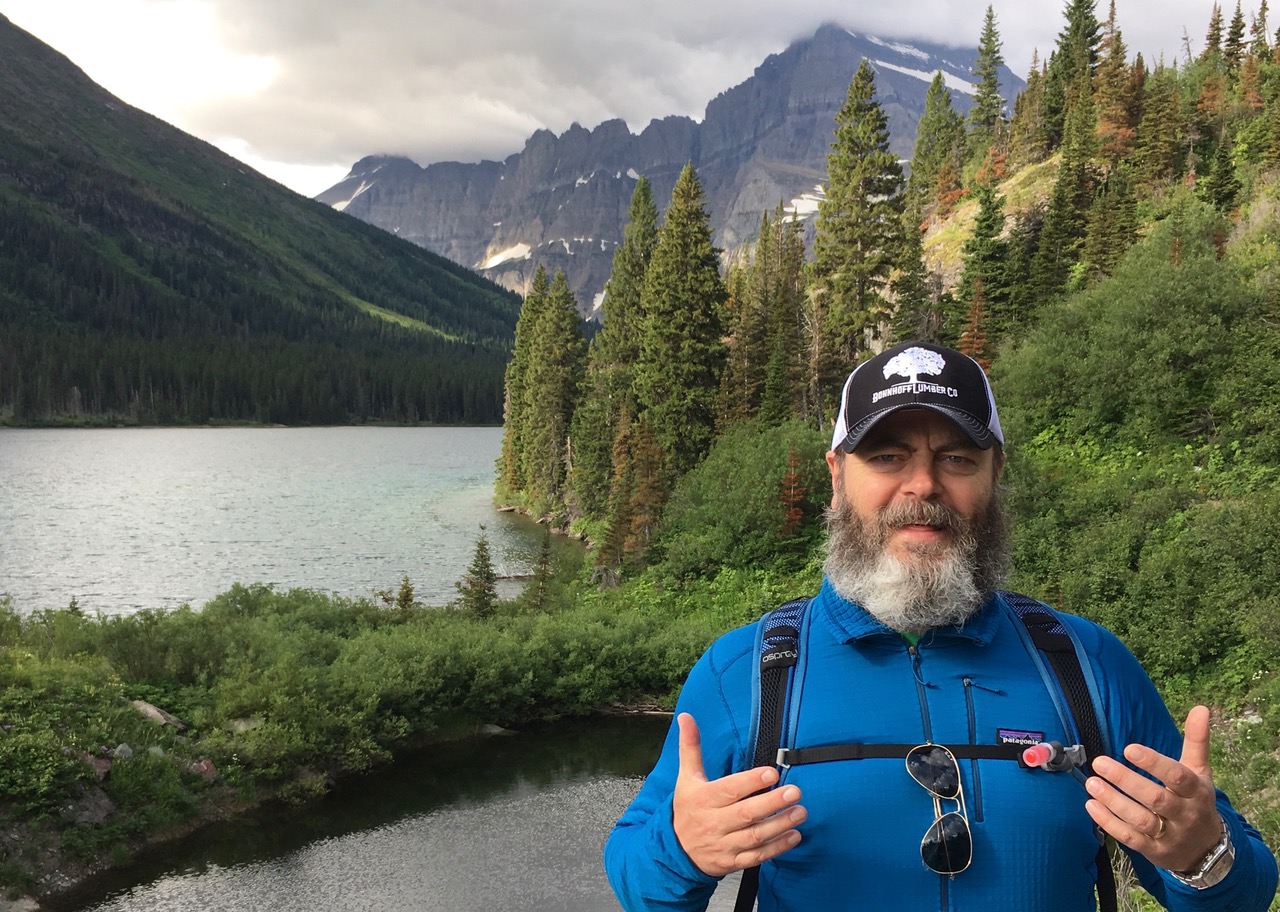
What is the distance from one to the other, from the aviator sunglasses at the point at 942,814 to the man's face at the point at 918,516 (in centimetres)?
41

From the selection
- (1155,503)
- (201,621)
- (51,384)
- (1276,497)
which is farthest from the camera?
(51,384)

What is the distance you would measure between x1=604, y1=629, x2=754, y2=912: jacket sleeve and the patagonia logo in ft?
0.27

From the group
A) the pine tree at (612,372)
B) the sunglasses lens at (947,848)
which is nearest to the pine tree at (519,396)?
the pine tree at (612,372)

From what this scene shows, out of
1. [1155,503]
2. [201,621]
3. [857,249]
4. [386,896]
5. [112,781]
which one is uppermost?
[857,249]

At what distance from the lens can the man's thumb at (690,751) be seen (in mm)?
2305

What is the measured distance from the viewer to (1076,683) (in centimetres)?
267

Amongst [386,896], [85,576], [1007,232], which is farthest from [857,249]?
[85,576]

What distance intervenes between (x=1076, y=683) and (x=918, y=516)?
2.38 feet

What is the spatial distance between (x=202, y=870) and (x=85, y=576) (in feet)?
87.0

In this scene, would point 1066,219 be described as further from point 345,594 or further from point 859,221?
point 345,594

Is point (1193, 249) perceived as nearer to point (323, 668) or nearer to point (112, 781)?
point (323, 668)

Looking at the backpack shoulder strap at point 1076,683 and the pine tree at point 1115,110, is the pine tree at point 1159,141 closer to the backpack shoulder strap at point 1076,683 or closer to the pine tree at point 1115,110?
the pine tree at point 1115,110

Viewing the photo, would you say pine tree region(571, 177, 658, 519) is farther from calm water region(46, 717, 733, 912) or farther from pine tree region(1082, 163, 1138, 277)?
calm water region(46, 717, 733, 912)

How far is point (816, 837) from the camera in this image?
2.52 metres
